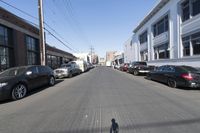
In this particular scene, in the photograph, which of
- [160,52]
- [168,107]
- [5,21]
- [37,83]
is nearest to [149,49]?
[160,52]

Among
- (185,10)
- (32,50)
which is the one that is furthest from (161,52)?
(32,50)

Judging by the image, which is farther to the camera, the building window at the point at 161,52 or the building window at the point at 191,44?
the building window at the point at 161,52

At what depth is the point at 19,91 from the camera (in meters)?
10.7

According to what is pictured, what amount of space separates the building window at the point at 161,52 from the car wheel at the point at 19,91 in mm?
20242

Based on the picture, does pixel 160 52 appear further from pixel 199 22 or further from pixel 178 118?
pixel 178 118

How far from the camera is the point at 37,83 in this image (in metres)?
13.2

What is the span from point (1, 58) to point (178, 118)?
18177mm

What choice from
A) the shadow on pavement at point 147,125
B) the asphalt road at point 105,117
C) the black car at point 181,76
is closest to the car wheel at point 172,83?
the black car at point 181,76

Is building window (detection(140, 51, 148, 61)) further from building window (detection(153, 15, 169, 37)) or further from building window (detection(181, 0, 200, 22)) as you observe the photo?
building window (detection(181, 0, 200, 22))

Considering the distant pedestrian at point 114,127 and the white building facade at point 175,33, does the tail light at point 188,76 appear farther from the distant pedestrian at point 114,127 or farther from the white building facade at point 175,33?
the distant pedestrian at point 114,127

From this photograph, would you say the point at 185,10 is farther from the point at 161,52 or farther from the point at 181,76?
the point at 181,76

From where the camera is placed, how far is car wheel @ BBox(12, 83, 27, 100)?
10297mm

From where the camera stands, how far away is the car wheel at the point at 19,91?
405 inches

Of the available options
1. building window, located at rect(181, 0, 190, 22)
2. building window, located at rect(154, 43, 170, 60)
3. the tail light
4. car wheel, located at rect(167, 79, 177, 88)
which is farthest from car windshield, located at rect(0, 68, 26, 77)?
building window, located at rect(154, 43, 170, 60)
